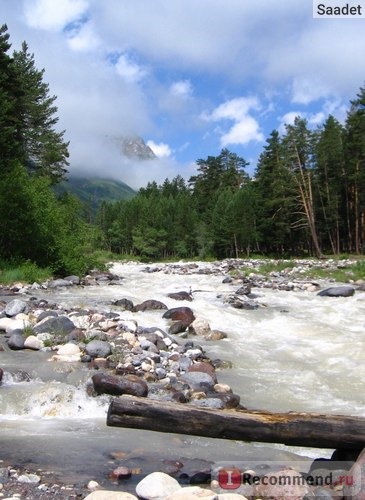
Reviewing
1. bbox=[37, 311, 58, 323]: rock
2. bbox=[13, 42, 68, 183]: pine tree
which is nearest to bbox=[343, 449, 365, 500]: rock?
bbox=[37, 311, 58, 323]: rock

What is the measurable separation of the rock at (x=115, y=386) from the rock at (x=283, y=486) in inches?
123

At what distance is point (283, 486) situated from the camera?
167 inches

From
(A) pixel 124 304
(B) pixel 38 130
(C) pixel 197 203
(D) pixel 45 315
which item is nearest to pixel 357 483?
(D) pixel 45 315

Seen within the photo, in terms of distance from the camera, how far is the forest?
83.0 feet

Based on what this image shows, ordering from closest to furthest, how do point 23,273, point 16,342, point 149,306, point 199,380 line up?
point 199,380 < point 16,342 < point 149,306 < point 23,273

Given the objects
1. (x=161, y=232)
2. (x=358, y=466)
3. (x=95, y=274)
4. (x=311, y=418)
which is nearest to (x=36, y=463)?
(x=311, y=418)

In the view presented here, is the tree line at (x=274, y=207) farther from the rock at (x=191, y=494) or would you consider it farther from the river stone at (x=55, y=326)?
the rock at (x=191, y=494)

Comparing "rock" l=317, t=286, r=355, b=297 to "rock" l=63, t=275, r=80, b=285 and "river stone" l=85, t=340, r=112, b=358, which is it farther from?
"river stone" l=85, t=340, r=112, b=358

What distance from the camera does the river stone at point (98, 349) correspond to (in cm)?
941

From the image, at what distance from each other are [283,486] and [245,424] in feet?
2.02

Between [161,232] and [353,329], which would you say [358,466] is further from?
[161,232]

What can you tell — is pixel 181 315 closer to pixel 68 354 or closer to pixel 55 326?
pixel 55 326

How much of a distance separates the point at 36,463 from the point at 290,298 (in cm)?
1615

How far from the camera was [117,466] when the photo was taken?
5.15m
